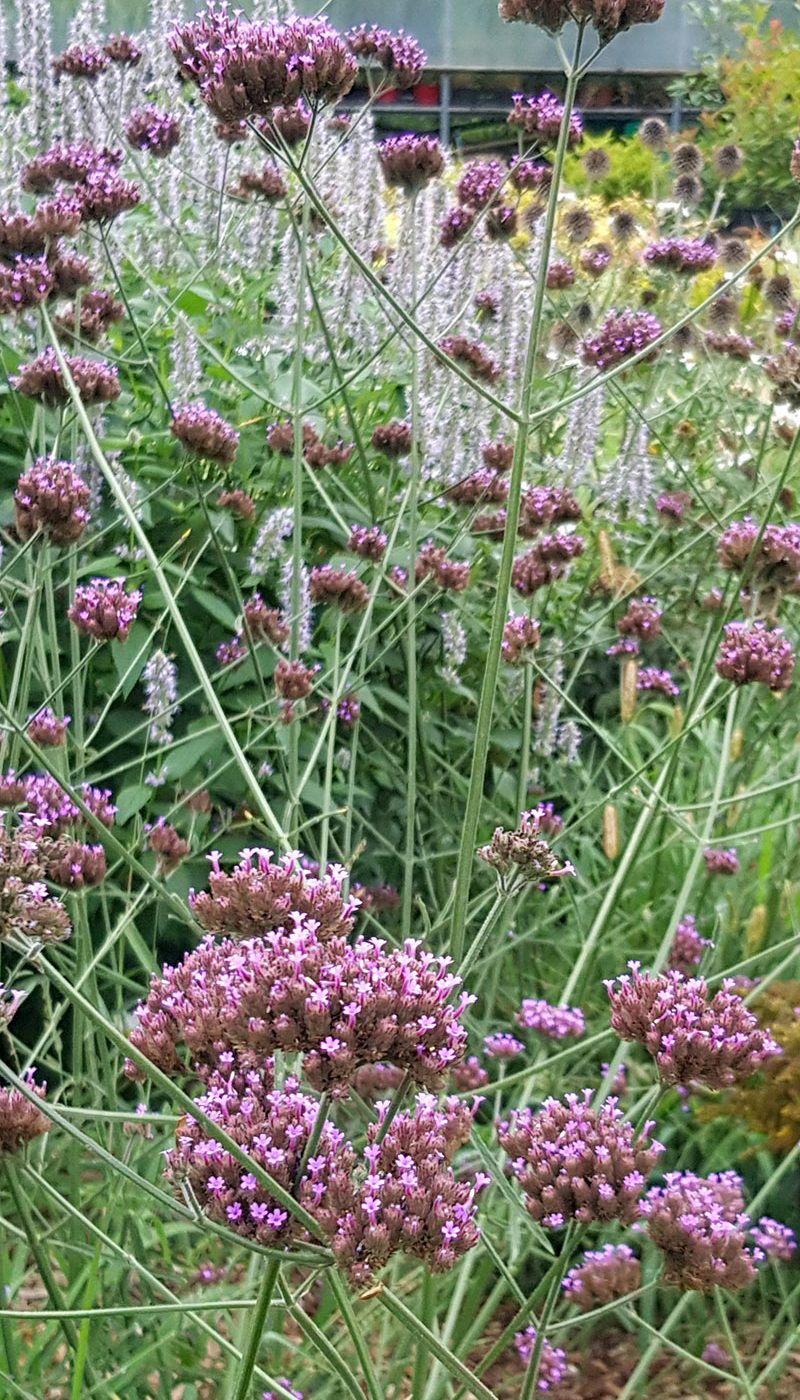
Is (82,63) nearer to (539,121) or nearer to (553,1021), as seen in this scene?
(539,121)

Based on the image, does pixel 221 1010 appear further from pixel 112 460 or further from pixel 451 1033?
pixel 112 460

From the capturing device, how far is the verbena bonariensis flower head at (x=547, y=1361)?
2.43 meters

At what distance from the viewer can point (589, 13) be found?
1.82 metres

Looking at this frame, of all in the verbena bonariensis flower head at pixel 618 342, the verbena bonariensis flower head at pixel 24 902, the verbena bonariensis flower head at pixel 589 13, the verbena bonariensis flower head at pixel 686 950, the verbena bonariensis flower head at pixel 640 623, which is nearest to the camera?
the verbena bonariensis flower head at pixel 24 902

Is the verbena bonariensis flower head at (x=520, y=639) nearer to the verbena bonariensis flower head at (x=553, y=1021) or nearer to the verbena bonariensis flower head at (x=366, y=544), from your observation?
the verbena bonariensis flower head at (x=366, y=544)

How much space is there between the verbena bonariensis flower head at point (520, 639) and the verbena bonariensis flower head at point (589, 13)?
105cm

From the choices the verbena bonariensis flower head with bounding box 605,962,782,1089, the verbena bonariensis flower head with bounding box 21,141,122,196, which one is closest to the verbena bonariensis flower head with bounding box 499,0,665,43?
the verbena bonariensis flower head with bounding box 605,962,782,1089

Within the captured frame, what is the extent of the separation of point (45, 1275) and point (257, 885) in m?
0.55

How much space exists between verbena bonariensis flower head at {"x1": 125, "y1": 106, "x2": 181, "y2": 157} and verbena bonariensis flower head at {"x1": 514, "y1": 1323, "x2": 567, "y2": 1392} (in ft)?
9.22

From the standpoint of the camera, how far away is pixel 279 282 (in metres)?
3.99

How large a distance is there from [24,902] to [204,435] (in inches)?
63.1

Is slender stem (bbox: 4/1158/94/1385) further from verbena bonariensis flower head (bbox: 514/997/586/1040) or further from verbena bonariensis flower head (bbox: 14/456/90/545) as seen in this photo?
verbena bonariensis flower head (bbox: 514/997/586/1040)

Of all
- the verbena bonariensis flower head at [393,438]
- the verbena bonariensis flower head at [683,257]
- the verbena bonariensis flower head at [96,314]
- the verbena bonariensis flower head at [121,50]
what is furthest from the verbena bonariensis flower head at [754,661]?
the verbena bonariensis flower head at [121,50]

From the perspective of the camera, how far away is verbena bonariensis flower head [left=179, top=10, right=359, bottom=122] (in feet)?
6.05
